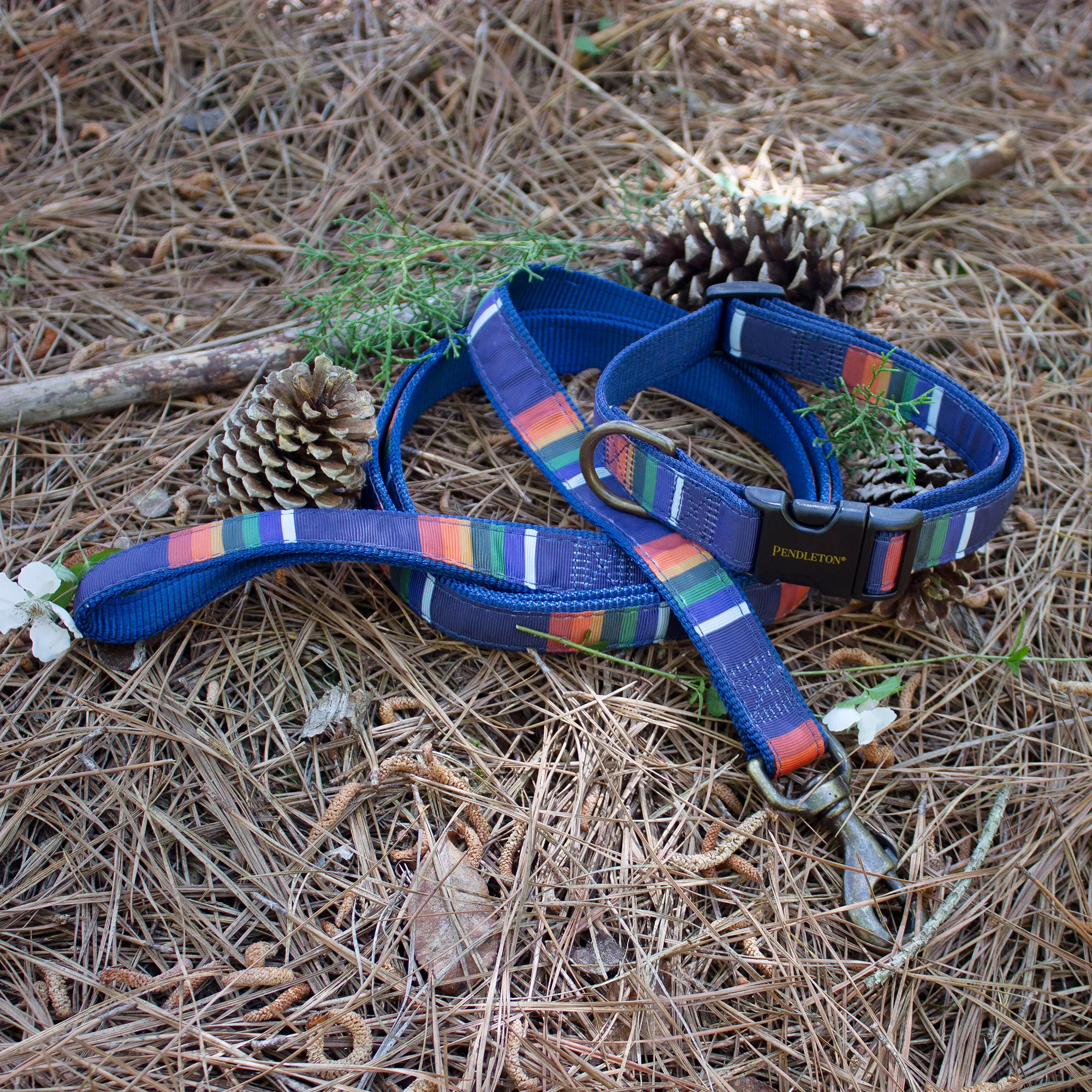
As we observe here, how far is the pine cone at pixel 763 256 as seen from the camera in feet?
7.07

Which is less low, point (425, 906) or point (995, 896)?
point (425, 906)

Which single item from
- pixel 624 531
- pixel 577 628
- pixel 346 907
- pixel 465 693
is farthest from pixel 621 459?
pixel 346 907

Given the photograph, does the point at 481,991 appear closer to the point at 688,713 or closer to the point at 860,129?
the point at 688,713

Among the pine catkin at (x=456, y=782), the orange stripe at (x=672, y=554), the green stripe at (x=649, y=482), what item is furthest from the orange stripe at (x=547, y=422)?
the pine catkin at (x=456, y=782)

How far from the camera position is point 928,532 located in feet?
5.81

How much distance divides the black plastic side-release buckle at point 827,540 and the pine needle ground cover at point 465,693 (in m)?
0.17

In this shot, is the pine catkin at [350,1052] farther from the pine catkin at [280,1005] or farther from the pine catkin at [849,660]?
the pine catkin at [849,660]

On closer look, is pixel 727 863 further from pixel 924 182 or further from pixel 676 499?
pixel 924 182

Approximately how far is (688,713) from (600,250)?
1459 millimetres

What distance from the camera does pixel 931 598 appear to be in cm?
185

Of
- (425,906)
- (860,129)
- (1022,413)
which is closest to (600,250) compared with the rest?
(860,129)

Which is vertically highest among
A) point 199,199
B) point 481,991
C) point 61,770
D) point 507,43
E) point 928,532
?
point 507,43

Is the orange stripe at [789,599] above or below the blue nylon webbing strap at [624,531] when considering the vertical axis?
below

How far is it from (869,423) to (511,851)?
1327 mm
